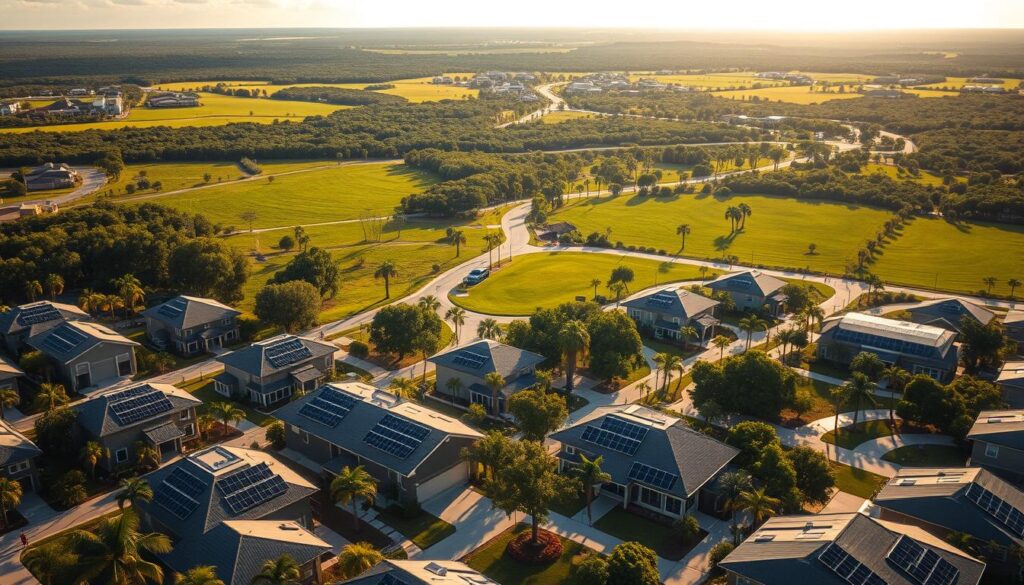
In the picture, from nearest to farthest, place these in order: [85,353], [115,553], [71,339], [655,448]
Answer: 1. [115,553]
2. [655,448]
3. [85,353]
4. [71,339]

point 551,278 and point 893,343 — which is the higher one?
point 893,343

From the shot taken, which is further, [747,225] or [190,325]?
[747,225]

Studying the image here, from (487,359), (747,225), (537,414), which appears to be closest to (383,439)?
(537,414)

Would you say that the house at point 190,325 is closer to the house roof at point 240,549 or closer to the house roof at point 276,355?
the house roof at point 276,355

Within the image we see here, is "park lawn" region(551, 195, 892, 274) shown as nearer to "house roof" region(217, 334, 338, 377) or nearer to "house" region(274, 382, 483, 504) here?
"house roof" region(217, 334, 338, 377)

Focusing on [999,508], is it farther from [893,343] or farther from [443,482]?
[443,482]

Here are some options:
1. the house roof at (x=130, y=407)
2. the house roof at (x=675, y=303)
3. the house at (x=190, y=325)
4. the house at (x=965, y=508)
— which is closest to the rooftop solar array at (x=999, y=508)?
the house at (x=965, y=508)
